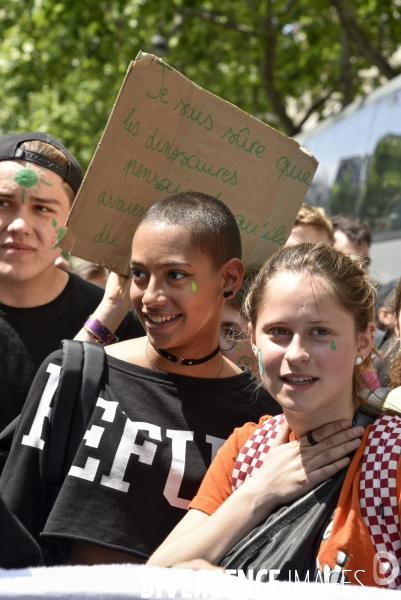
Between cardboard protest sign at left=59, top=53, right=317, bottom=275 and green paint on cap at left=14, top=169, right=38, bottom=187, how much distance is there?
345 mm

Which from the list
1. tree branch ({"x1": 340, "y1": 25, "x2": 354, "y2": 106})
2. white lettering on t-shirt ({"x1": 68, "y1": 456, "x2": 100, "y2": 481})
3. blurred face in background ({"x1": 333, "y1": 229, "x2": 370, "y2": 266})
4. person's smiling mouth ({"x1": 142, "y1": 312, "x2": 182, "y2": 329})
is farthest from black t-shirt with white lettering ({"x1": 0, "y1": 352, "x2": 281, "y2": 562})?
tree branch ({"x1": 340, "y1": 25, "x2": 354, "y2": 106})

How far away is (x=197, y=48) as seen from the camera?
592 inches

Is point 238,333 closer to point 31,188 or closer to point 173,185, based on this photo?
point 173,185

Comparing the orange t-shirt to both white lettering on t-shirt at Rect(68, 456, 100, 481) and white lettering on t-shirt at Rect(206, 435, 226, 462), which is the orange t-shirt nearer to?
white lettering on t-shirt at Rect(206, 435, 226, 462)

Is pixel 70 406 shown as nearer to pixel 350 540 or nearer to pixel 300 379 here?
pixel 300 379

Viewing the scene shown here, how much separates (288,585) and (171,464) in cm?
90

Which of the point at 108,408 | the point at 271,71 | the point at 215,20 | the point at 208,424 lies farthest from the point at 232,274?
the point at 215,20

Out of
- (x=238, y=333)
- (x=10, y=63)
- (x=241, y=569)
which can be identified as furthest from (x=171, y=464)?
(x=10, y=63)

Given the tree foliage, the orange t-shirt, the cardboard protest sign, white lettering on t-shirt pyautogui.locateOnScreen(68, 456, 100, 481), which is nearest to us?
the orange t-shirt

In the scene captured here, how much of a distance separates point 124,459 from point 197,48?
13647 millimetres

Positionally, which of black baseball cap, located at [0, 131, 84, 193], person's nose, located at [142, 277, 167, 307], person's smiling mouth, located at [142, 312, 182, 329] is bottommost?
person's smiling mouth, located at [142, 312, 182, 329]

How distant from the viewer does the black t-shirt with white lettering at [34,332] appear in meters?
2.90

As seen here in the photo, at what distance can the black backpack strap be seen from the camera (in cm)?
230

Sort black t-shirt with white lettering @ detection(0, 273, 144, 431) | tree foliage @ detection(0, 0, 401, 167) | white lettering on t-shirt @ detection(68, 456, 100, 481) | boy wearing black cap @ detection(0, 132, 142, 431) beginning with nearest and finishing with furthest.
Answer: white lettering on t-shirt @ detection(68, 456, 100, 481), black t-shirt with white lettering @ detection(0, 273, 144, 431), boy wearing black cap @ detection(0, 132, 142, 431), tree foliage @ detection(0, 0, 401, 167)
